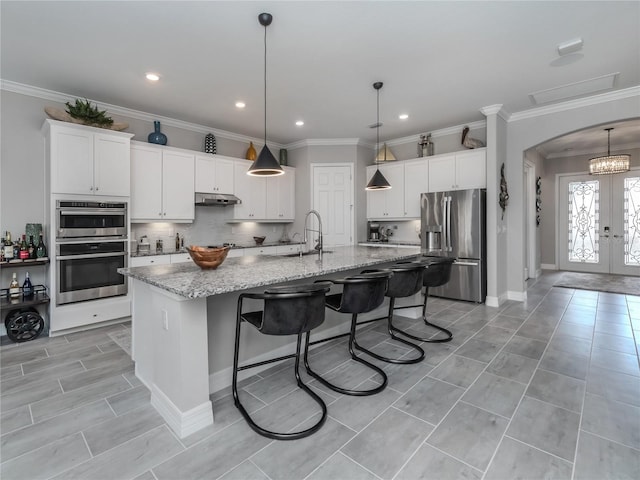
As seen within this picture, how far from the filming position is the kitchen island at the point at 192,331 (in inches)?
73.4

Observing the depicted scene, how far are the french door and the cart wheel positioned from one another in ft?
32.0

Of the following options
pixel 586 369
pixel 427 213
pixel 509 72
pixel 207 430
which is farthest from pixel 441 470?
pixel 427 213

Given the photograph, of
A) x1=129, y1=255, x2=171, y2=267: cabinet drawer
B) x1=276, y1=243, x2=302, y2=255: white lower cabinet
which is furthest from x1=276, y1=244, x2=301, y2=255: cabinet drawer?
x1=129, y1=255, x2=171, y2=267: cabinet drawer

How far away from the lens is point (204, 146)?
5.23m

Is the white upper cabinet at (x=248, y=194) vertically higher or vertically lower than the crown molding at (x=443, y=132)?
lower

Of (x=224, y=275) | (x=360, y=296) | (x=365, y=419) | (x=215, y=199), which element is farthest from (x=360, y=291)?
(x=215, y=199)

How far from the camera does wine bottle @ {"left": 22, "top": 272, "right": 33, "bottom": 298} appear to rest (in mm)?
3527

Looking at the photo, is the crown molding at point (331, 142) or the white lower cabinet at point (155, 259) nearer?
the white lower cabinet at point (155, 259)

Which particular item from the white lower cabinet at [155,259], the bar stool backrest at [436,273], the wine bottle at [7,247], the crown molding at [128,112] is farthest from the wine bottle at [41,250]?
the bar stool backrest at [436,273]

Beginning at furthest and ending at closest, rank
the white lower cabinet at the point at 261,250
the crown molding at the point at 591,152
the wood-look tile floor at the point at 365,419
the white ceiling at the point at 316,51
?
the crown molding at the point at 591,152
the white lower cabinet at the point at 261,250
the white ceiling at the point at 316,51
the wood-look tile floor at the point at 365,419

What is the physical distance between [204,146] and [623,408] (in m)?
5.62

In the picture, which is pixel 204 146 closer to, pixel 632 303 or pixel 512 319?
pixel 512 319

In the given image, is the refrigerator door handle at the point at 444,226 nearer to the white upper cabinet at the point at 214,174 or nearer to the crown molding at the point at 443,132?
the crown molding at the point at 443,132

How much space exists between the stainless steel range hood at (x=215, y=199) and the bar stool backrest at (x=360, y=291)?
3.28 m
